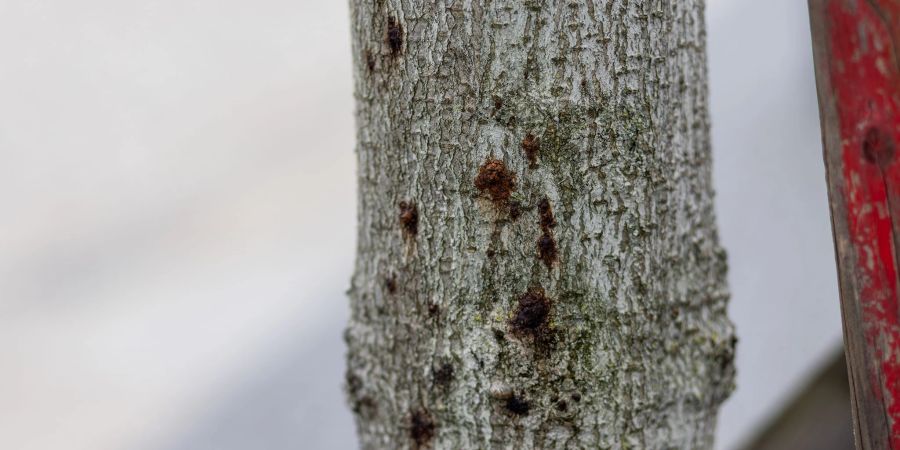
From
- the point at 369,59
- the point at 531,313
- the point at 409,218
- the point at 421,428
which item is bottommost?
the point at 421,428

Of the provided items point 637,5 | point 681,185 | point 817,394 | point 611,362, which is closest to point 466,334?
point 611,362

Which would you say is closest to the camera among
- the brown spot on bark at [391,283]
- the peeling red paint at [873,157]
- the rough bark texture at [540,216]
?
the peeling red paint at [873,157]

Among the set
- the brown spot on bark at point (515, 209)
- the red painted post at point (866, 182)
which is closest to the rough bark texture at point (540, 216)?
the brown spot on bark at point (515, 209)

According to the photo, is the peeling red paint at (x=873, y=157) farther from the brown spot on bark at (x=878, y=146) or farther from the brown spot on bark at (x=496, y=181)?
the brown spot on bark at (x=496, y=181)

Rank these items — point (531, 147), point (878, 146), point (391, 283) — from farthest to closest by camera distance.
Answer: point (391, 283) → point (531, 147) → point (878, 146)

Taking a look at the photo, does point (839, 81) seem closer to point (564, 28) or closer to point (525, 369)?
point (564, 28)

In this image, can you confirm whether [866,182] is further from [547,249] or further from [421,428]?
[421,428]

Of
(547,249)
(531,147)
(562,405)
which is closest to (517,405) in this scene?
(562,405)
